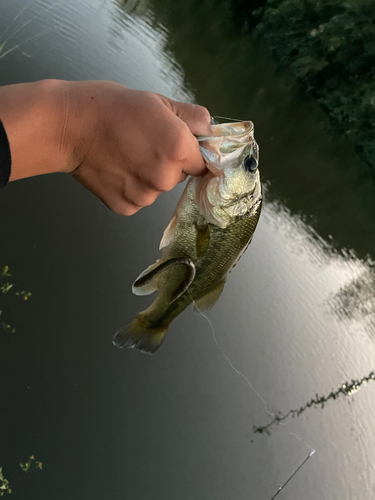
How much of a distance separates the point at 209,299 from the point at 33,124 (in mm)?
1211

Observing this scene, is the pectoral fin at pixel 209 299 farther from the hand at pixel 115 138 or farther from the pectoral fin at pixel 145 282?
the hand at pixel 115 138

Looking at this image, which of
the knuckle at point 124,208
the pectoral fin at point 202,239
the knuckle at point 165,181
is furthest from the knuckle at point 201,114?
the pectoral fin at point 202,239

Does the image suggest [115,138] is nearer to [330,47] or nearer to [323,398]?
[323,398]

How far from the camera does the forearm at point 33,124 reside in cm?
90

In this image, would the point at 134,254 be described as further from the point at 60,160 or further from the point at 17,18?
the point at 17,18

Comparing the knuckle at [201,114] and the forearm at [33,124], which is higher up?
the knuckle at [201,114]

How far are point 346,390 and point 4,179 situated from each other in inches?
166

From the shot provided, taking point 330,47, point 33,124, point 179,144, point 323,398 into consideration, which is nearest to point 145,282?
point 179,144

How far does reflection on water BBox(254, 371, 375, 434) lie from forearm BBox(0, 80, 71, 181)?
120 inches

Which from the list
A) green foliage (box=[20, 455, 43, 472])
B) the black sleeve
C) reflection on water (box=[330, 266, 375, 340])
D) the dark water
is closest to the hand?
the black sleeve

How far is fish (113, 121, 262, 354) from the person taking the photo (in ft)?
4.66

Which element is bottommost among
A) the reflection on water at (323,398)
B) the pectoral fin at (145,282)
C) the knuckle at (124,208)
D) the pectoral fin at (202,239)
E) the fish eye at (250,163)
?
the reflection on water at (323,398)

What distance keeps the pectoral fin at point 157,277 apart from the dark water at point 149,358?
1304 millimetres

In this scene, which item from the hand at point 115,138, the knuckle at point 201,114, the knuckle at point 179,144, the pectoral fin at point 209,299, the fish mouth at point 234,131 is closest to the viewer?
the hand at point 115,138
